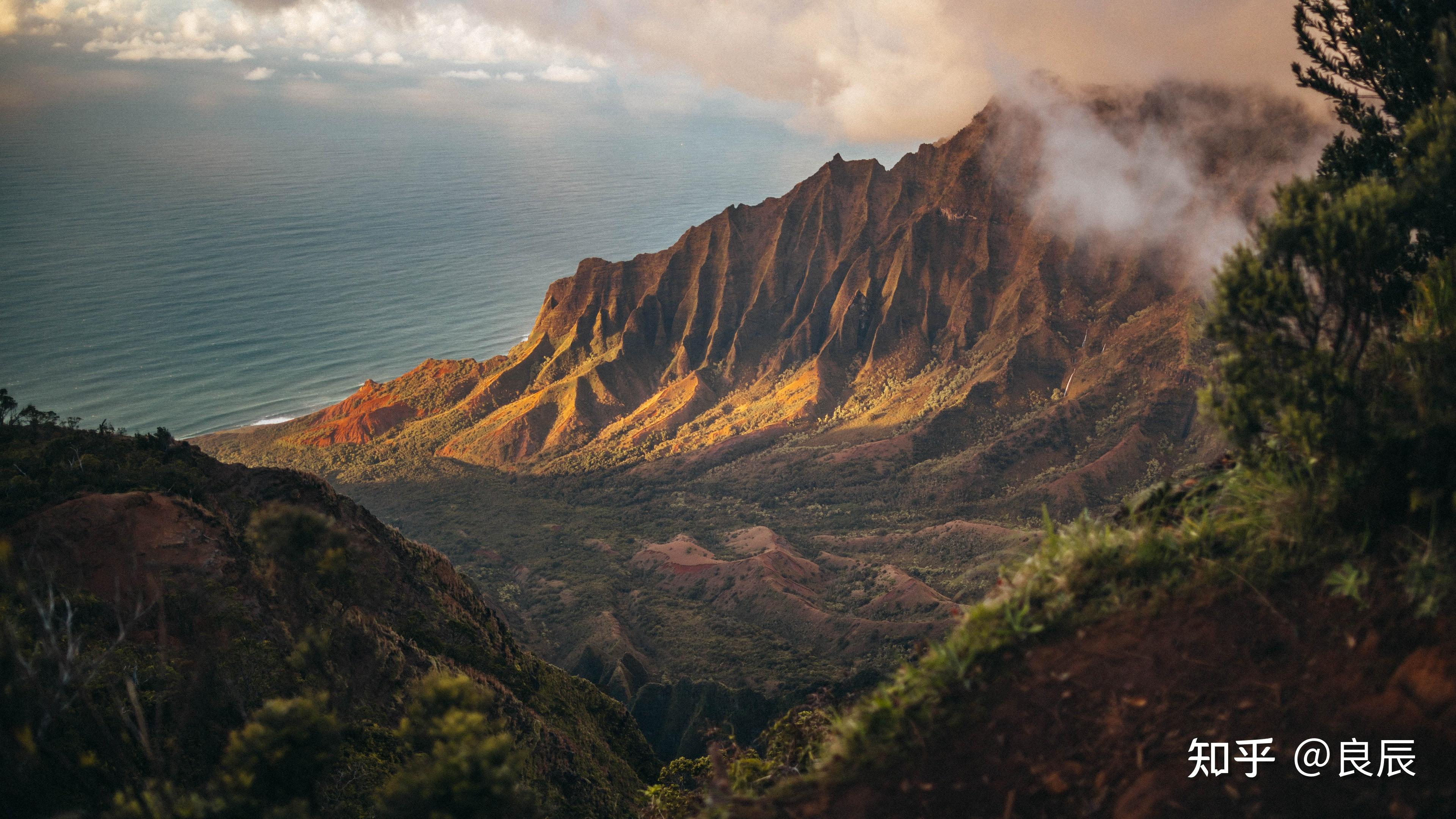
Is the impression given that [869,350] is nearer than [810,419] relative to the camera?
No

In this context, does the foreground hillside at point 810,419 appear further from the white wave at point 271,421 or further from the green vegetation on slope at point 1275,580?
the green vegetation on slope at point 1275,580

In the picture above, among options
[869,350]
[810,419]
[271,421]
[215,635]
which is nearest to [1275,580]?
[215,635]

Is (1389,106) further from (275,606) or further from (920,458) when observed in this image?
(920,458)

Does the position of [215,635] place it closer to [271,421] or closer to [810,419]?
[810,419]

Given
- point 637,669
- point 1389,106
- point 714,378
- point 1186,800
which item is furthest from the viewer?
point 714,378

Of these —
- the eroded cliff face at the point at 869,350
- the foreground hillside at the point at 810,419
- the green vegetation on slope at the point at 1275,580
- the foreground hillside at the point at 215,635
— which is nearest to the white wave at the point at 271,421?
the foreground hillside at the point at 810,419

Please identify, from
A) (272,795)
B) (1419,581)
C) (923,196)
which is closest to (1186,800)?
(1419,581)

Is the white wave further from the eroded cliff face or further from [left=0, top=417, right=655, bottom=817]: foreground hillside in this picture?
[left=0, top=417, right=655, bottom=817]: foreground hillside
